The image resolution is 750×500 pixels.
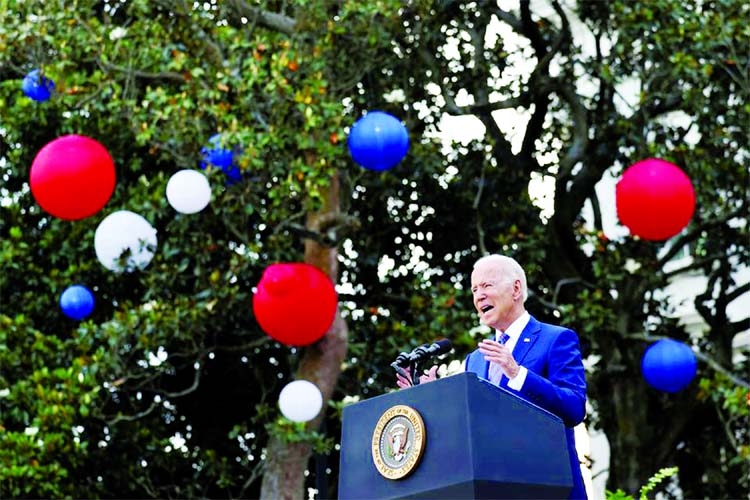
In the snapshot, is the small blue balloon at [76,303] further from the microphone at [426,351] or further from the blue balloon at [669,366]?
the microphone at [426,351]

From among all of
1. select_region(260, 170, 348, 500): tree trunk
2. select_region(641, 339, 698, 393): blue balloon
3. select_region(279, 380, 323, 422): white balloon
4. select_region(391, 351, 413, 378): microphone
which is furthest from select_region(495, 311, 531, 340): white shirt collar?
select_region(260, 170, 348, 500): tree trunk

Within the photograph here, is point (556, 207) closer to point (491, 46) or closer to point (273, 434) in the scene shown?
point (491, 46)

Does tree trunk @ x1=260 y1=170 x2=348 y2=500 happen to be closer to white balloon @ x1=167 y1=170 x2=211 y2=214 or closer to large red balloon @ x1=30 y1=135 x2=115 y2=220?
white balloon @ x1=167 y1=170 x2=211 y2=214

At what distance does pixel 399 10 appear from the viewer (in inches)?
501

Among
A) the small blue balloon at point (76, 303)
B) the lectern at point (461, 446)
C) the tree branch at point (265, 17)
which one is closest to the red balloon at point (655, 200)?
the tree branch at point (265, 17)

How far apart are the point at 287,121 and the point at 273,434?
3179 mm

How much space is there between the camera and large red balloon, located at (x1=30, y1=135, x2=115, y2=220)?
31.9ft

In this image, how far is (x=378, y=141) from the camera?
10.2 m

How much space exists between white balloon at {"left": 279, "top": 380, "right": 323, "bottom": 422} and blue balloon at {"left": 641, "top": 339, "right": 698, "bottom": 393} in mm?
3370

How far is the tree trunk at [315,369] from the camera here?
12.3 metres

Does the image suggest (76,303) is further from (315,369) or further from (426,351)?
(426,351)

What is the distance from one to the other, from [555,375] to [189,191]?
6.97m

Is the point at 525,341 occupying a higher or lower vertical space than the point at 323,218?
lower

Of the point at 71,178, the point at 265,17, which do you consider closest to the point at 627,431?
the point at 265,17
